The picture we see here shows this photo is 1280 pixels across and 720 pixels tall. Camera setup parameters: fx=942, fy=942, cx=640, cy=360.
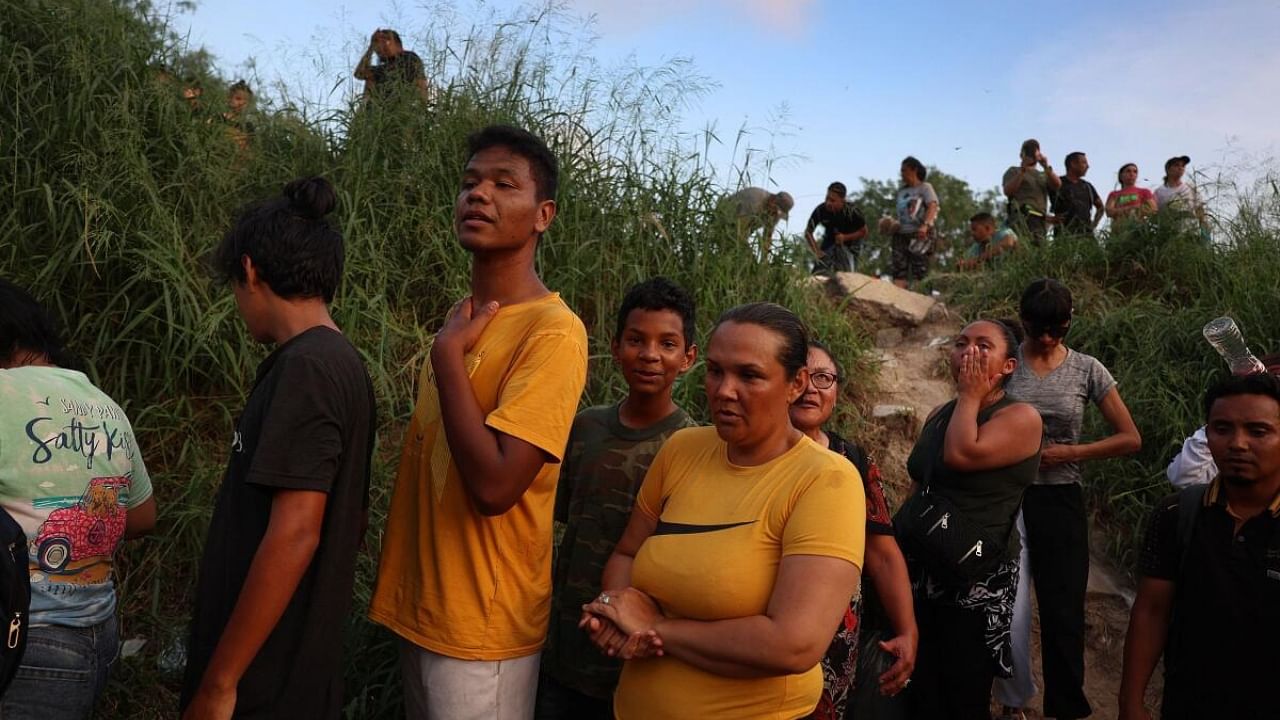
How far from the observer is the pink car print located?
227 centimetres

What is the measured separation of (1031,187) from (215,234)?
781 centimetres

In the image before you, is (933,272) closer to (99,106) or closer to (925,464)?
(925,464)

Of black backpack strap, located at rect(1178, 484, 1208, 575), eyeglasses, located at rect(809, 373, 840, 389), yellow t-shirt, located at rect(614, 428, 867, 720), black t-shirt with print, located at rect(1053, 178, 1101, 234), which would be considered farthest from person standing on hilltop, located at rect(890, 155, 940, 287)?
yellow t-shirt, located at rect(614, 428, 867, 720)

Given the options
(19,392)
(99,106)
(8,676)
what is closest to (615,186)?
(99,106)

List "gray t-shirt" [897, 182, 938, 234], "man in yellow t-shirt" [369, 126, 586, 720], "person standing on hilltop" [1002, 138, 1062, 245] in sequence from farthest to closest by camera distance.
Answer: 1. "gray t-shirt" [897, 182, 938, 234]
2. "person standing on hilltop" [1002, 138, 1062, 245]
3. "man in yellow t-shirt" [369, 126, 586, 720]

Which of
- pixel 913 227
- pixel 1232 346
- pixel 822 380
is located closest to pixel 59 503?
pixel 822 380

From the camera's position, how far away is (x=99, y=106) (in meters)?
4.89

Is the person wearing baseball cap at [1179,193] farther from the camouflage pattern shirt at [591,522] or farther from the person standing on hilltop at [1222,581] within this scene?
the camouflage pattern shirt at [591,522]

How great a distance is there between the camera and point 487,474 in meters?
A: 1.97

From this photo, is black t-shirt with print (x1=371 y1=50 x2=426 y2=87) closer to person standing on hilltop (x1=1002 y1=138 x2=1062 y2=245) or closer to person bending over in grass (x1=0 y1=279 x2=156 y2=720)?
person bending over in grass (x1=0 y1=279 x2=156 y2=720)

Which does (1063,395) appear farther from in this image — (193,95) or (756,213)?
(193,95)

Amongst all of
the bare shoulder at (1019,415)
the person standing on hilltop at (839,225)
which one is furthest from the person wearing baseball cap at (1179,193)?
the bare shoulder at (1019,415)

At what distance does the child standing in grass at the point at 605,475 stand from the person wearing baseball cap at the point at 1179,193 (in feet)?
21.9

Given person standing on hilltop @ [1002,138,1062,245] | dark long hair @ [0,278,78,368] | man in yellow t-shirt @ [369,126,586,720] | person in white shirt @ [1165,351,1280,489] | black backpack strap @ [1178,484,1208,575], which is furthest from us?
person standing on hilltop @ [1002,138,1062,245]
